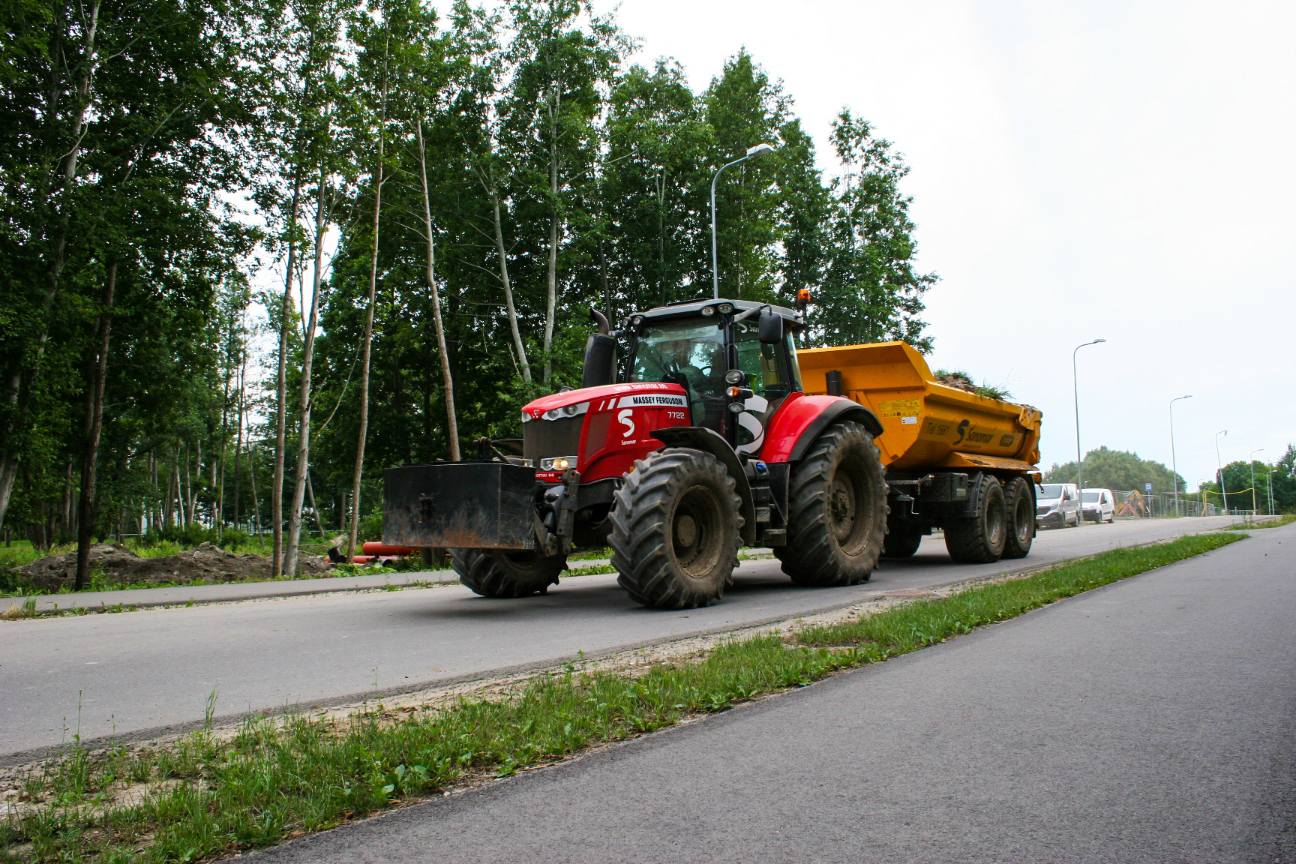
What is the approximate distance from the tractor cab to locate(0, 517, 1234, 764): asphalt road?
2030 millimetres

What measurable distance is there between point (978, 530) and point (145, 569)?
54.4 ft

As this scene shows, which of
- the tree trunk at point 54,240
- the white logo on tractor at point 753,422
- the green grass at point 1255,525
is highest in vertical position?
the tree trunk at point 54,240

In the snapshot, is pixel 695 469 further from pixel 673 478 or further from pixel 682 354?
pixel 682 354

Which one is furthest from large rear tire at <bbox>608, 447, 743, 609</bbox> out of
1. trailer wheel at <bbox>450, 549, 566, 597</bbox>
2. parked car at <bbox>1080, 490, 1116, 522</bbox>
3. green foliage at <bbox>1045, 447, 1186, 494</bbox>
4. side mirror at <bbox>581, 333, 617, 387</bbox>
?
green foliage at <bbox>1045, 447, 1186, 494</bbox>

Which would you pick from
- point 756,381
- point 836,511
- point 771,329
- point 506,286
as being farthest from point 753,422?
point 506,286

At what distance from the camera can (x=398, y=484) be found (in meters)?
9.18

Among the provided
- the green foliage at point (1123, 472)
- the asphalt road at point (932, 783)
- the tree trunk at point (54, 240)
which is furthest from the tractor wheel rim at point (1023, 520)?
the green foliage at point (1123, 472)

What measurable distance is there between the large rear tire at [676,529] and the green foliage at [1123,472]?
170 m

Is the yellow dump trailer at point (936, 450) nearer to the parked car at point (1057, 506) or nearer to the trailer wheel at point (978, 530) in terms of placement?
the trailer wheel at point (978, 530)

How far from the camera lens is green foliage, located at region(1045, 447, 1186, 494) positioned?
6713 inches

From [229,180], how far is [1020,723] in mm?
19819

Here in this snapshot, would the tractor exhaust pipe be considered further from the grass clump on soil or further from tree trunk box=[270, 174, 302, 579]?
tree trunk box=[270, 174, 302, 579]

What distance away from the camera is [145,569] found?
20.4 metres

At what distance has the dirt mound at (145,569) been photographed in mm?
18812
